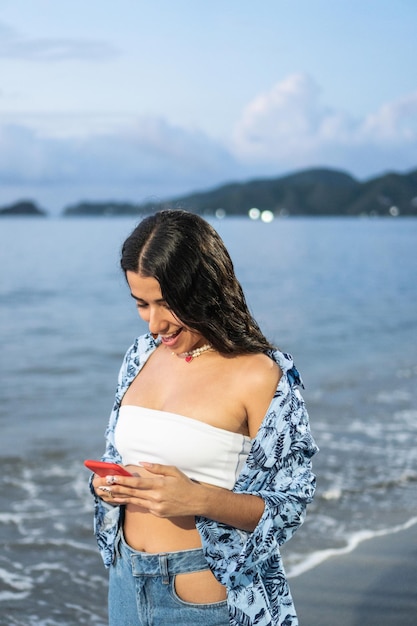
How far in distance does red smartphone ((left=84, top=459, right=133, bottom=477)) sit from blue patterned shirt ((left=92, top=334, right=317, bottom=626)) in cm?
28

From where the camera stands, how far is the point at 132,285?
266 cm

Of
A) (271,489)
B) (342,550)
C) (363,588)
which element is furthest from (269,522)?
(342,550)

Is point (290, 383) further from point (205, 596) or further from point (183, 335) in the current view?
point (205, 596)

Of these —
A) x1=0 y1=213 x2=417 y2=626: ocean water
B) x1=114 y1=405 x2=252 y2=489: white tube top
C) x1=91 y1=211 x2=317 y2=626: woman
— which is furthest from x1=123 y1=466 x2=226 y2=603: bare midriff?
x1=0 y1=213 x2=417 y2=626: ocean water

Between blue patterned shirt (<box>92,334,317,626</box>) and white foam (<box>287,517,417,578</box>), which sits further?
white foam (<box>287,517,417,578</box>)

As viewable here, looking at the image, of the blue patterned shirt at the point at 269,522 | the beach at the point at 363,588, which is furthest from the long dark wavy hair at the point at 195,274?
the beach at the point at 363,588

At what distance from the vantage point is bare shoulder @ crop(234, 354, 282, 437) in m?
2.54

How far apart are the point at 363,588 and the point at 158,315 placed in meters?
3.28

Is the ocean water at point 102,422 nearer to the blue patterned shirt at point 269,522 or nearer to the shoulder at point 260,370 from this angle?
the shoulder at point 260,370

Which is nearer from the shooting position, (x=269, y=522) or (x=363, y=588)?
(x=269, y=522)

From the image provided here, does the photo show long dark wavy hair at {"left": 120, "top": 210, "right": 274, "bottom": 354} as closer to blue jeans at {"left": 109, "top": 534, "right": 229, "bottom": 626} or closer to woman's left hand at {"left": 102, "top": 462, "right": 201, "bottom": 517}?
woman's left hand at {"left": 102, "top": 462, "right": 201, "bottom": 517}

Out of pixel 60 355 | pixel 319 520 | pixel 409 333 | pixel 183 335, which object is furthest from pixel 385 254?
pixel 183 335

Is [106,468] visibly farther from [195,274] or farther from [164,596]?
[195,274]

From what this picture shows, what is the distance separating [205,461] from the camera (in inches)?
101
